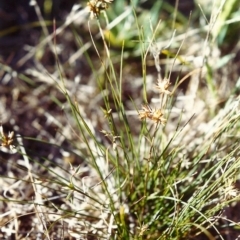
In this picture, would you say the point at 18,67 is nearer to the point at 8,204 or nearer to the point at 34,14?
the point at 34,14

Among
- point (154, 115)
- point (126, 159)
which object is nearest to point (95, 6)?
point (154, 115)


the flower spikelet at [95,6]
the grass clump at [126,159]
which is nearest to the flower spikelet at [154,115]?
the grass clump at [126,159]

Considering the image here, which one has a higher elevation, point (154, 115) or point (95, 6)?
point (95, 6)

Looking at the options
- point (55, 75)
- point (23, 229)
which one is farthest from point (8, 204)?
point (55, 75)

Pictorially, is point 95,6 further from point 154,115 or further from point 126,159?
point 126,159

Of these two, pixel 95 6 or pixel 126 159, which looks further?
pixel 126 159

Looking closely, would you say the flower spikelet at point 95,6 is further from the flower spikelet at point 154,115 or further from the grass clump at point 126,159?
the flower spikelet at point 154,115

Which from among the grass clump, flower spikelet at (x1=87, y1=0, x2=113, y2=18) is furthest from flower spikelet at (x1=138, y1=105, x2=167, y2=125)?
flower spikelet at (x1=87, y1=0, x2=113, y2=18)

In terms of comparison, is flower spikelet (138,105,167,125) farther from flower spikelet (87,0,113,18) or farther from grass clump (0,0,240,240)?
flower spikelet (87,0,113,18)
